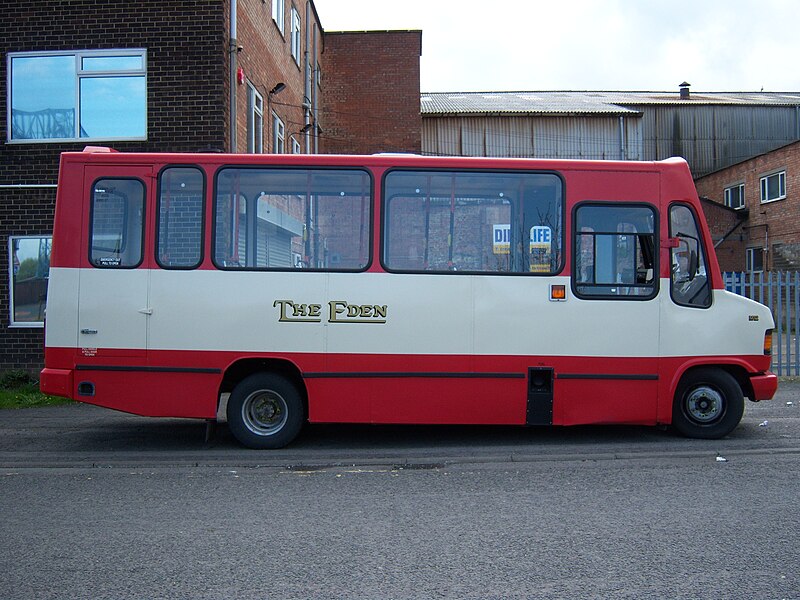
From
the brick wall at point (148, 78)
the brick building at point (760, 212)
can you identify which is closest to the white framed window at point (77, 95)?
the brick wall at point (148, 78)

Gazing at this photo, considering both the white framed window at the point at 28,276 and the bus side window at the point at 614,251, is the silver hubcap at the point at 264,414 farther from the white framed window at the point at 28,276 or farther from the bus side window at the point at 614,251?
the white framed window at the point at 28,276

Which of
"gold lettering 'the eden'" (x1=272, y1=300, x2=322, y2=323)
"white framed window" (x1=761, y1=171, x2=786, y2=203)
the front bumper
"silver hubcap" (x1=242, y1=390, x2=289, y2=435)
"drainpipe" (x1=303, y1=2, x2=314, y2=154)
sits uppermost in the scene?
"drainpipe" (x1=303, y1=2, x2=314, y2=154)

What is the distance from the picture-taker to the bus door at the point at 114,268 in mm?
7805

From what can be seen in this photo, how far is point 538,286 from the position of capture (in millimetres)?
7840

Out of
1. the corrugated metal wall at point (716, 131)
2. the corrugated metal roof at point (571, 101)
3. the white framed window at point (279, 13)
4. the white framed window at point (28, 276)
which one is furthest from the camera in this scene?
the corrugated metal wall at point (716, 131)

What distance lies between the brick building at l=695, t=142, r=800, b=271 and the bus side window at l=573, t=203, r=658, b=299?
24.9 m

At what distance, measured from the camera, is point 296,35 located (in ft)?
68.4

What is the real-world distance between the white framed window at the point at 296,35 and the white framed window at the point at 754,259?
21867 mm

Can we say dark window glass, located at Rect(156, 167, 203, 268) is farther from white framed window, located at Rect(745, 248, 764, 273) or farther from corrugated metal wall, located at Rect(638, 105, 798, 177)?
corrugated metal wall, located at Rect(638, 105, 798, 177)

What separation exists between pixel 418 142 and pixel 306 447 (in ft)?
65.6

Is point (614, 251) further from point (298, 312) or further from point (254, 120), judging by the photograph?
point (254, 120)

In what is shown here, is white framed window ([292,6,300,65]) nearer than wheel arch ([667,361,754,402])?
No

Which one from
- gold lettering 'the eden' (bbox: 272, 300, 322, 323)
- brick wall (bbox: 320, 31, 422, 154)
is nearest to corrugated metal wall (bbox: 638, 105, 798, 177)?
brick wall (bbox: 320, 31, 422, 154)

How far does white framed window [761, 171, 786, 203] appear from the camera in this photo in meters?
30.6
